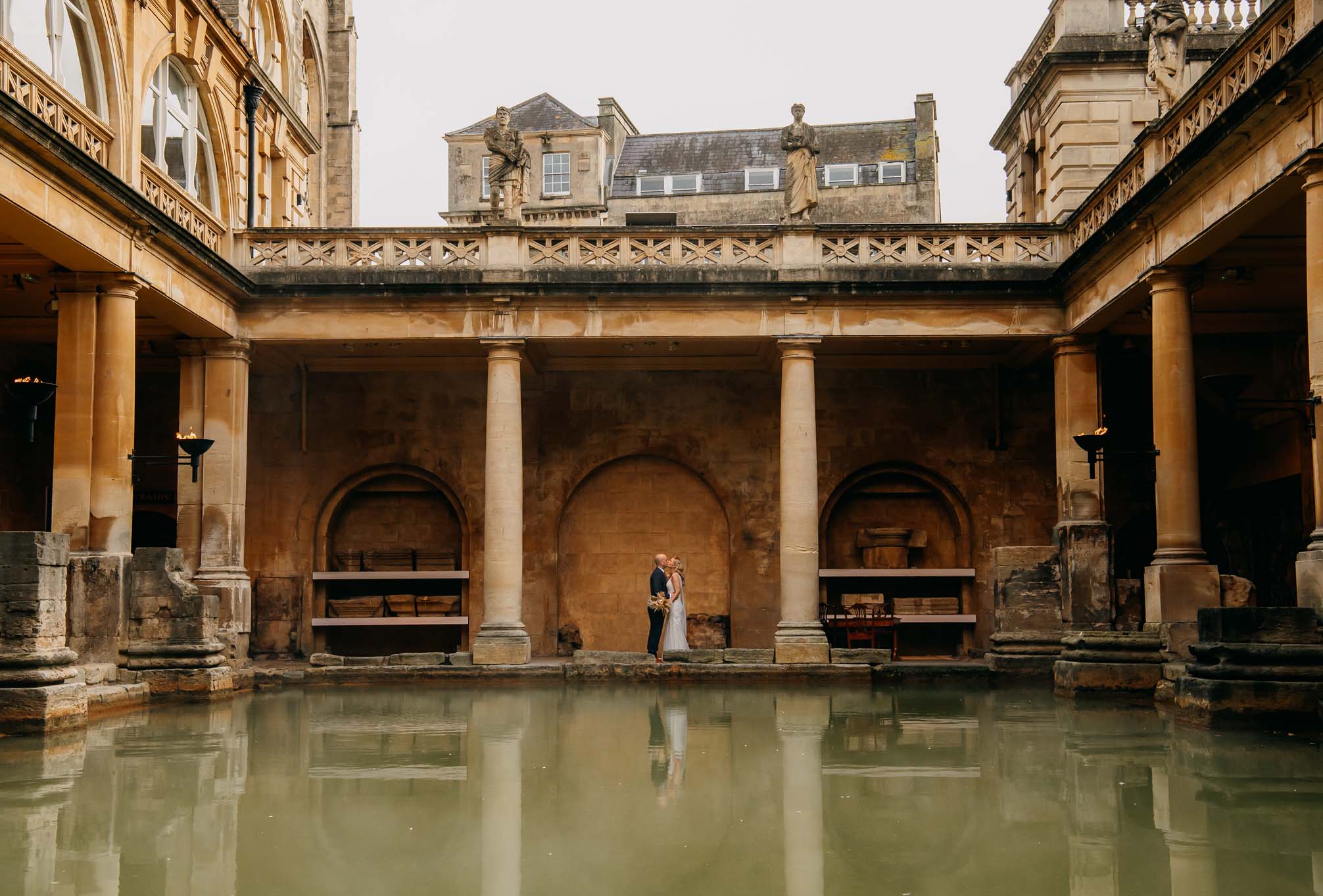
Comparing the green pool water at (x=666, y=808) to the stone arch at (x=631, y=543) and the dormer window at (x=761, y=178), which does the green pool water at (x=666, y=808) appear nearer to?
the stone arch at (x=631, y=543)

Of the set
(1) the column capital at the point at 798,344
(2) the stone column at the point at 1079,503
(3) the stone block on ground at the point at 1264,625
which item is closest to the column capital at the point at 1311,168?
(3) the stone block on ground at the point at 1264,625

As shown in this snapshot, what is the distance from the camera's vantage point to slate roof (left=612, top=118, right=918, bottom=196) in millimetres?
52188

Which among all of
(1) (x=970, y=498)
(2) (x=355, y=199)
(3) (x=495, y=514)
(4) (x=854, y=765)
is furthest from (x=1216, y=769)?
(2) (x=355, y=199)

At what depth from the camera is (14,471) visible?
23.0 meters

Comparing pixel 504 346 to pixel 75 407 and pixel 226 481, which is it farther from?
pixel 75 407

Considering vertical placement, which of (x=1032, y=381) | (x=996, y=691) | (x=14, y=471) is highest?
(x=1032, y=381)

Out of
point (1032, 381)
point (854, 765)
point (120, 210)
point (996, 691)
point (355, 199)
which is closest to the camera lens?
point (854, 765)

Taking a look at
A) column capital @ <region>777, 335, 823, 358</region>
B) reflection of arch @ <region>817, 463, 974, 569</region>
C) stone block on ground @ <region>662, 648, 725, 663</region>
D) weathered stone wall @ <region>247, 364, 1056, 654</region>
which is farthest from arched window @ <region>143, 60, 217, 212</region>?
reflection of arch @ <region>817, 463, 974, 569</region>

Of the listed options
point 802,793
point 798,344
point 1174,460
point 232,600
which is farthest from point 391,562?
point 802,793

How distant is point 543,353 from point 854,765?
47.2 ft

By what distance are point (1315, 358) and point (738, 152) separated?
141 ft

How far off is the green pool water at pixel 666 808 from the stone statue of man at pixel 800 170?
32.2 ft

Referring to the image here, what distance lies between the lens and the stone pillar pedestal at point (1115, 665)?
15.8 m

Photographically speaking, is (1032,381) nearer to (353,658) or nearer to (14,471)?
(353,658)
